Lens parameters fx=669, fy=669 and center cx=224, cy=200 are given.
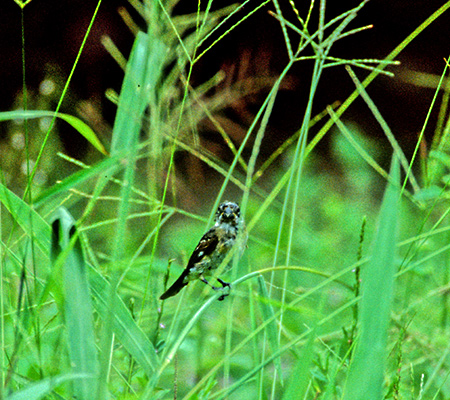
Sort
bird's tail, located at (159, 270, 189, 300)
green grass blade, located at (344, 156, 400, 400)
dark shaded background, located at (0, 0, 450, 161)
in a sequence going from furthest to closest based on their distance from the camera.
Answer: dark shaded background, located at (0, 0, 450, 161) < bird's tail, located at (159, 270, 189, 300) < green grass blade, located at (344, 156, 400, 400)

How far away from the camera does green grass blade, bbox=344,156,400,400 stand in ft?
2.13

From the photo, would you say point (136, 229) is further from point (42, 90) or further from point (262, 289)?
point (262, 289)

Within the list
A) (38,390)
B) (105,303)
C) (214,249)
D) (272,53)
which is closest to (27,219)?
(105,303)

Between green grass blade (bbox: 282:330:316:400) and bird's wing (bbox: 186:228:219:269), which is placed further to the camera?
bird's wing (bbox: 186:228:219:269)

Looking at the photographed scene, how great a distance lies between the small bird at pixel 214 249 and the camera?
1.24 m

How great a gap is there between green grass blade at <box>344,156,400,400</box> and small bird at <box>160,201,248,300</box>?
486 mm

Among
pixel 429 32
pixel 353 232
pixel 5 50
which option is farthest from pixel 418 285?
pixel 5 50

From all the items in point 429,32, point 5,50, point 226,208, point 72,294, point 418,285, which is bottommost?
point 418,285

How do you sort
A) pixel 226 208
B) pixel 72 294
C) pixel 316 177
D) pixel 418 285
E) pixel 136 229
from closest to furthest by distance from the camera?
pixel 72 294, pixel 226 208, pixel 418 285, pixel 136 229, pixel 316 177

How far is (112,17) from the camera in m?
3.63

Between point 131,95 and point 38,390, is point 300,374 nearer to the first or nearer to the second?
point 38,390

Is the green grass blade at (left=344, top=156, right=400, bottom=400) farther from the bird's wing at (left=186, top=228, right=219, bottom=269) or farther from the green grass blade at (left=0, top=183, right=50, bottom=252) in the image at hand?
the bird's wing at (left=186, top=228, right=219, bottom=269)

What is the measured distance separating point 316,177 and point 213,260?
2.32m

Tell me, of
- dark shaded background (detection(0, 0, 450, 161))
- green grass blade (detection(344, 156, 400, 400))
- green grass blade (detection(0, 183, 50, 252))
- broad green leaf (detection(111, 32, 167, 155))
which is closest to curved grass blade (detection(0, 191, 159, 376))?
green grass blade (detection(0, 183, 50, 252))
